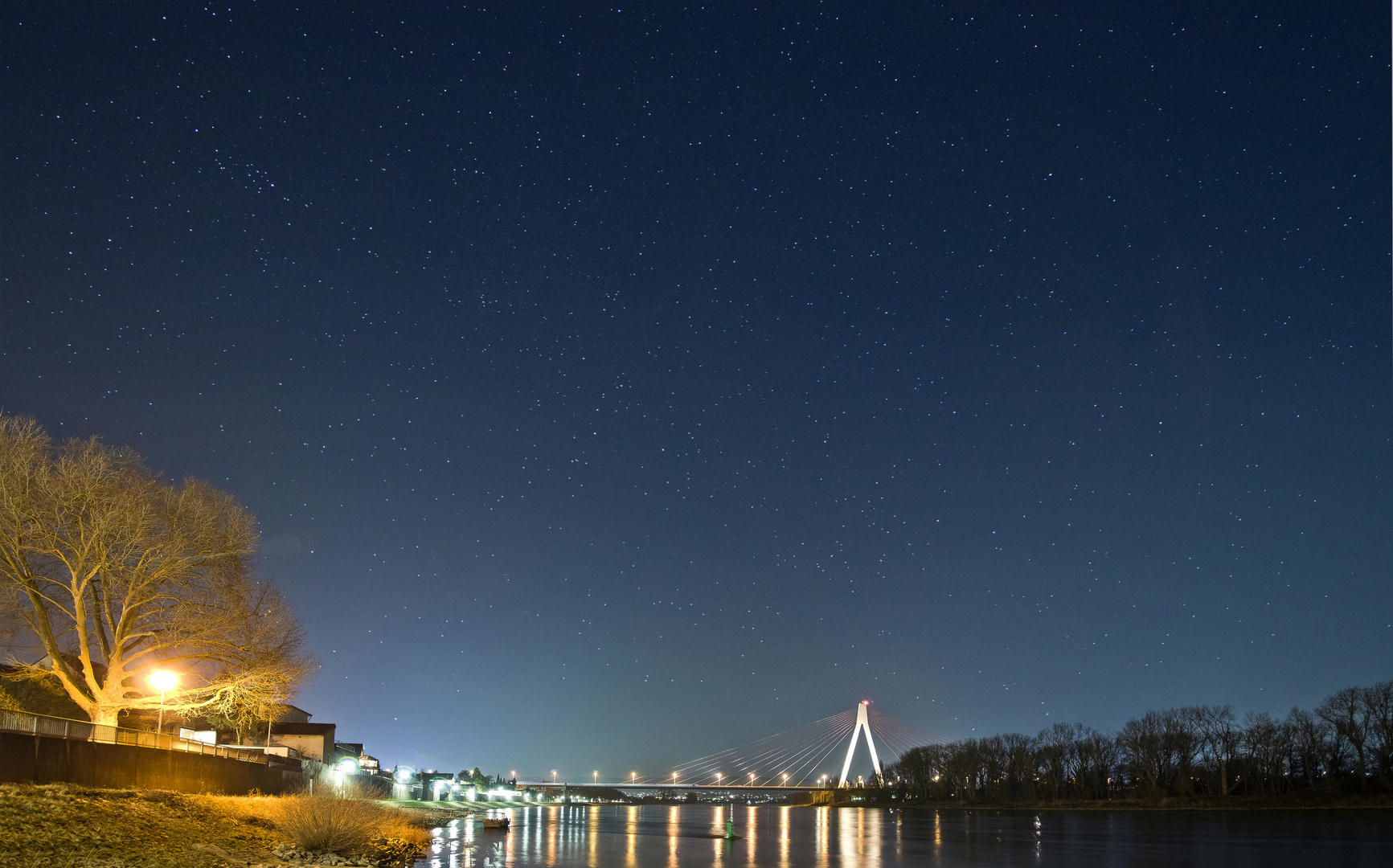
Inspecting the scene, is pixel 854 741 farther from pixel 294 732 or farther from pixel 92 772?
pixel 92 772

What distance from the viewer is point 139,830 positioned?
26047mm

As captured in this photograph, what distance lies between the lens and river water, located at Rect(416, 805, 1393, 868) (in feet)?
163

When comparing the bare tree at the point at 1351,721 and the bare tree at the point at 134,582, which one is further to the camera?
the bare tree at the point at 1351,721

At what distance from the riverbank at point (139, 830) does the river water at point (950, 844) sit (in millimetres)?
8365

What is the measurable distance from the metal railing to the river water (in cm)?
1105

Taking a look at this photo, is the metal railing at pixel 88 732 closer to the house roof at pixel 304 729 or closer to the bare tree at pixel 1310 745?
the house roof at pixel 304 729

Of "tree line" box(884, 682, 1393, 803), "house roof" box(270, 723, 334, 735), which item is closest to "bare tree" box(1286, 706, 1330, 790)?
"tree line" box(884, 682, 1393, 803)

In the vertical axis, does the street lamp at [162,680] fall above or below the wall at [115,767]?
above

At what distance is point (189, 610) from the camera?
124 ft

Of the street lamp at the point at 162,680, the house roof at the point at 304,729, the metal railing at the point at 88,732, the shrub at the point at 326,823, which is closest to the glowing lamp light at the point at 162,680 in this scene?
the street lamp at the point at 162,680

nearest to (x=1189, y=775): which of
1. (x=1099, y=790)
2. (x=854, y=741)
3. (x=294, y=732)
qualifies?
(x=1099, y=790)

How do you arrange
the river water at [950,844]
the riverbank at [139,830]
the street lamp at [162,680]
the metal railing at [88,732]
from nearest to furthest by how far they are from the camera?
the riverbank at [139,830], the metal railing at [88,732], the street lamp at [162,680], the river water at [950,844]

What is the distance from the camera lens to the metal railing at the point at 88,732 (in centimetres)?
2661

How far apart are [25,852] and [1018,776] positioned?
5832 inches
